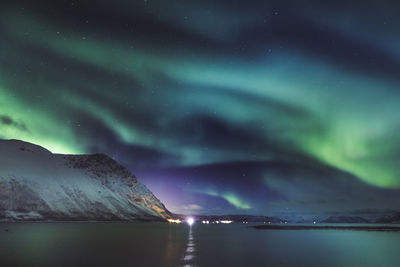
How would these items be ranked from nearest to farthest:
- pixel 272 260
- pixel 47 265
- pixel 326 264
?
1. pixel 47 265
2. pixel 326 264
3. pixel 272 260

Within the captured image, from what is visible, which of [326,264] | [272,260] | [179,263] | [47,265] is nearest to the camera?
[47,265]

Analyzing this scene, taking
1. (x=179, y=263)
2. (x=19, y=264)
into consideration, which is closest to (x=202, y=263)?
(x=179, y=263)

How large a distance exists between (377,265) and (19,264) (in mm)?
43861

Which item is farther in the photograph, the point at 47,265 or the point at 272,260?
the point at 272,260

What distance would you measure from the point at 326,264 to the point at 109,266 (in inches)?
1067

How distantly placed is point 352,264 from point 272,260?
10357 millimetres

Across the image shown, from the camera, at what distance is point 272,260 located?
2024 inches

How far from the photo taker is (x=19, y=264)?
Answer: 41344 mm

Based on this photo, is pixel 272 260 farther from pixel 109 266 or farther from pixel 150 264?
pixel 109 266

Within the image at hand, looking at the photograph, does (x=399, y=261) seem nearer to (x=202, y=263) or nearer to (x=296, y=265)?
(x=296, y=265)

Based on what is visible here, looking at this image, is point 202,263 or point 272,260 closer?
point 202,263

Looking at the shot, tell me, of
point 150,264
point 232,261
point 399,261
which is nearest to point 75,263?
point 150,264

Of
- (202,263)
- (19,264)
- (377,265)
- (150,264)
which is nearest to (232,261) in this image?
(202,263)

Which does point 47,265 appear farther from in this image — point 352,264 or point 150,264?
point 352,264
